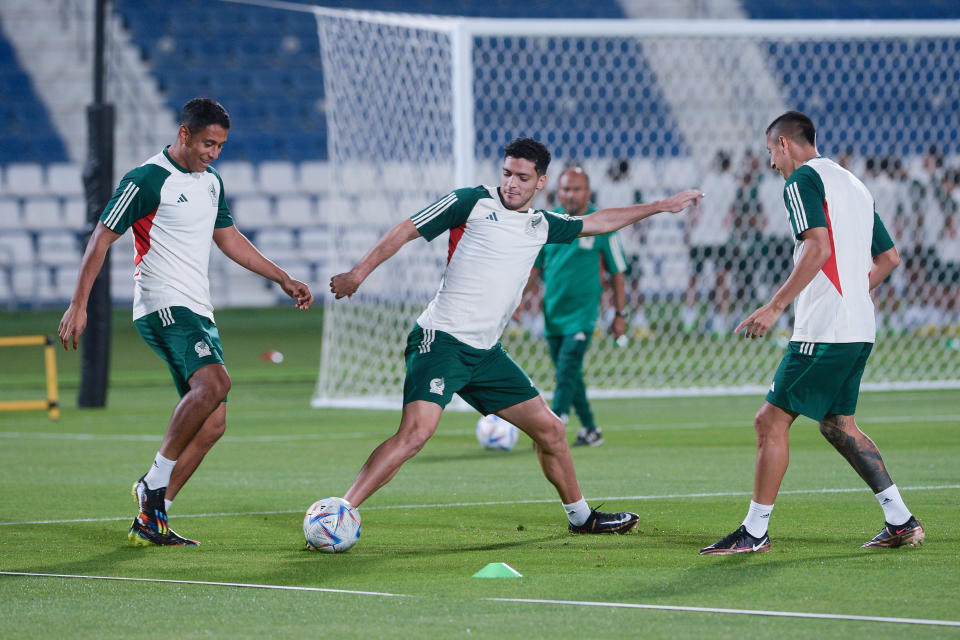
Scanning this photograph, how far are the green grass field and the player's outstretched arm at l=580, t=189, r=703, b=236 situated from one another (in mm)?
1406

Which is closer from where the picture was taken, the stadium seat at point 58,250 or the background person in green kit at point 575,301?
the background person in green kit at point 575,301

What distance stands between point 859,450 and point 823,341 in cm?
51

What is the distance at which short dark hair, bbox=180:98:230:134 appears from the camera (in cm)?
622

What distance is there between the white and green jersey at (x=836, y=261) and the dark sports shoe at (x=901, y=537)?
78 centimetres

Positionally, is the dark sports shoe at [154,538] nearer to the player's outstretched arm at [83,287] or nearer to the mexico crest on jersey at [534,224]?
the player's outstretched arm at [83,287]

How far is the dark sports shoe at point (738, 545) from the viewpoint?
5727 mm

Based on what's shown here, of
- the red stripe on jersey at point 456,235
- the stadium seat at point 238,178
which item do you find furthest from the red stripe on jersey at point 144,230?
the stadium seat at point 238,178

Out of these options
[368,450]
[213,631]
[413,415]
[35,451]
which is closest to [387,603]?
[213,631]

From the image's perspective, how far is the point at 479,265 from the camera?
633cm

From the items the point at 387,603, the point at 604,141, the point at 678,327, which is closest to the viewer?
the point at 387,603

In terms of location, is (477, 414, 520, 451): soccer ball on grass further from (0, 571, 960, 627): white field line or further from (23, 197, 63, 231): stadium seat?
(23, 197, 63, 231): stadium seat

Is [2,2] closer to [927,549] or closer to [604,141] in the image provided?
[604,141]

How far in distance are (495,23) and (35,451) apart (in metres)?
5.76

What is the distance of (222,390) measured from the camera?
6.22 metres
